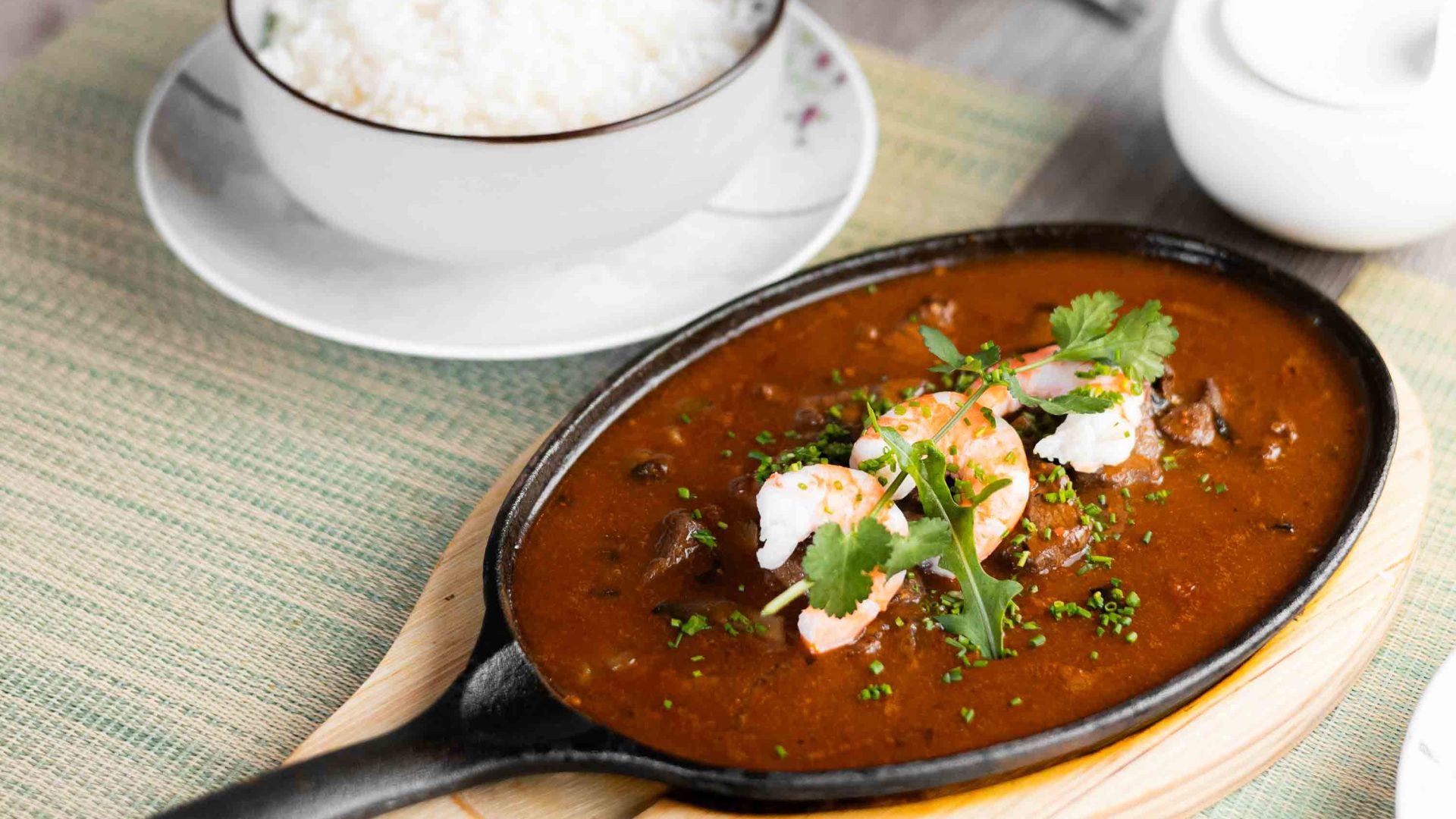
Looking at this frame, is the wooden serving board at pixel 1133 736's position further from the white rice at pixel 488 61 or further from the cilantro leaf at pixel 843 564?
the white rice at pixel 488 61

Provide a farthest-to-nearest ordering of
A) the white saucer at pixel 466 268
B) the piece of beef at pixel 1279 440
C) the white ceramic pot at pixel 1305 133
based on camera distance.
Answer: the white saucer at pixel 466 268
the white ceramic pot at pixel 1305 133
the piece of beef at pixel 1279 440

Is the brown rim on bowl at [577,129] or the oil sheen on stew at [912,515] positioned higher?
the brown rim on bowl at [577,129]

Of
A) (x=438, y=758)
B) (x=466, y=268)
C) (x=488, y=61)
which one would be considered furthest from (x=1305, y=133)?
(x=438, y=758)

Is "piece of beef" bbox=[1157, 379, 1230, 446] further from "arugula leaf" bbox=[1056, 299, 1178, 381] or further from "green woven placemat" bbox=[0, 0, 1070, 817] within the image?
"green woven placemat" bbox=[0, 0, 1070, 817]

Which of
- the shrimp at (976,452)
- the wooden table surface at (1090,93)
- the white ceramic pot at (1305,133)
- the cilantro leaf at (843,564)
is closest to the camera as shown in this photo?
the cilantro leaf at (843,564)

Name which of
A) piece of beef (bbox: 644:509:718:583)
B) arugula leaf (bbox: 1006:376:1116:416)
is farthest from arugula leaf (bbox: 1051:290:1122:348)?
piece of beef (bbox: 644:509:718:583)

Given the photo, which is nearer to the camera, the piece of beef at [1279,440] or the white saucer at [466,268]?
the piece of beef at [1279,440]

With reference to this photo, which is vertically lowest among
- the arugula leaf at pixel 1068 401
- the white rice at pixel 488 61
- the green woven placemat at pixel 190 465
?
the green woven placemat at pixel 190 465

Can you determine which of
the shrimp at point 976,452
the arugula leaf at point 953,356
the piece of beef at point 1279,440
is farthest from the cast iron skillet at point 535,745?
the arugula leaf at point 953,356

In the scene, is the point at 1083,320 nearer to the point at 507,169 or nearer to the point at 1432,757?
the point at 1432,757
